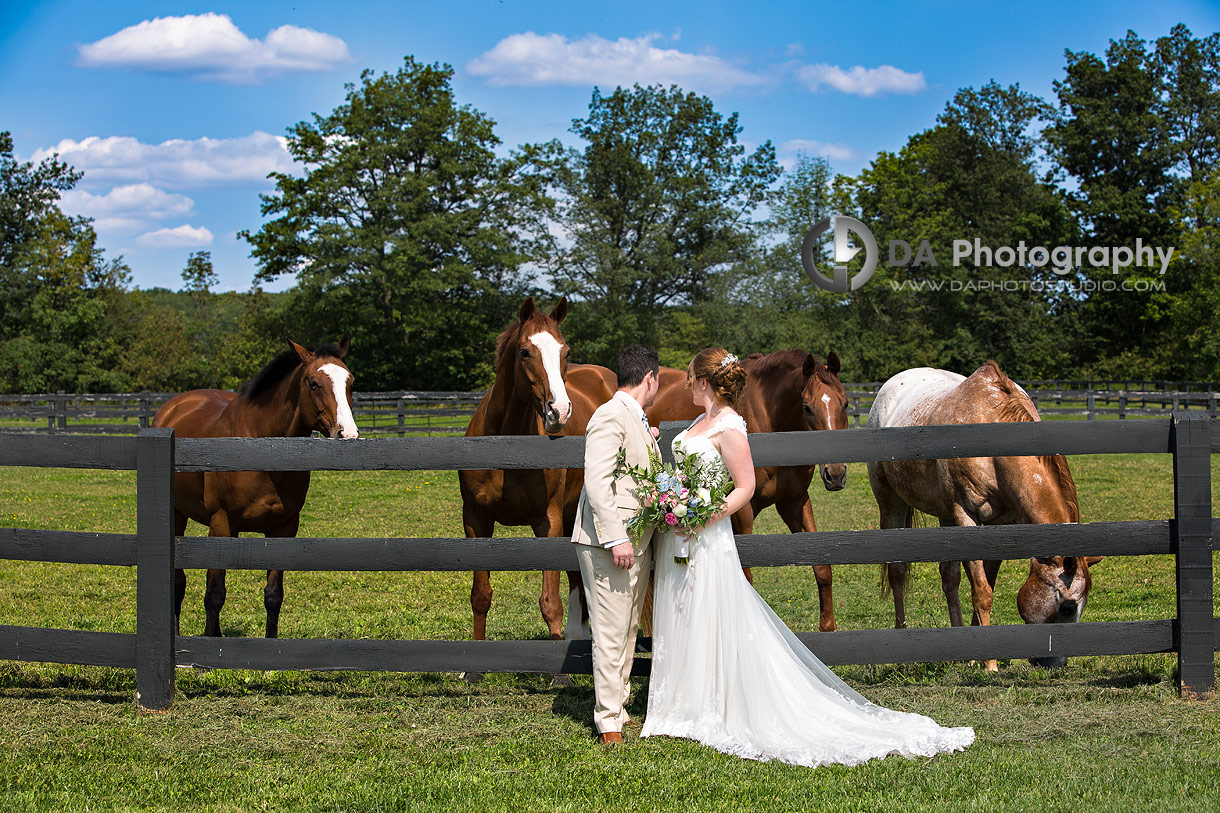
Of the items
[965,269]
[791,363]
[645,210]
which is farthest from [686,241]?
[791,363]

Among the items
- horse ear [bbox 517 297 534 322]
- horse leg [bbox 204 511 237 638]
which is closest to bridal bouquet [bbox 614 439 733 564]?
horse ear [bbox 517 297 534 322]

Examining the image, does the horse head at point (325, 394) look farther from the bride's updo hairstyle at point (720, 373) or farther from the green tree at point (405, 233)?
the green tree at point (405, 233)

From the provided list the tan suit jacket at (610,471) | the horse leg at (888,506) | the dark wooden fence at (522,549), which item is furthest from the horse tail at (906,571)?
the tan suit jacket at (610,471)

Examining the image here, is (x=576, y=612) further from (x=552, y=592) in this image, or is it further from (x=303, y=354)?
(x=303, y=354)

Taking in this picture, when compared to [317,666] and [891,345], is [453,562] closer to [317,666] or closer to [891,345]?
[317,666]

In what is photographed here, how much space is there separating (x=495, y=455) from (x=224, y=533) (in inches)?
96.6

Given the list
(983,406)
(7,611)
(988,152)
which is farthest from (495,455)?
(988,152)

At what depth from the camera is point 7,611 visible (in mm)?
7770

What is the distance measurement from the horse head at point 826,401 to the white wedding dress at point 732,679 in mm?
2969

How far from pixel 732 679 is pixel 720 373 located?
136 cm

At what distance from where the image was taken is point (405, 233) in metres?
42.4

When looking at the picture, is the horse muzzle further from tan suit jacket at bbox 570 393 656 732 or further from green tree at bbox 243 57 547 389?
green tree at bbox 243 57 547 389

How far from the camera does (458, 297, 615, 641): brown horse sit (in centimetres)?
534

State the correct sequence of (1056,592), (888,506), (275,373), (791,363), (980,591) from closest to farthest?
(1056,592)
(980,591)
(275,373)
(791,363)
(888,506)
